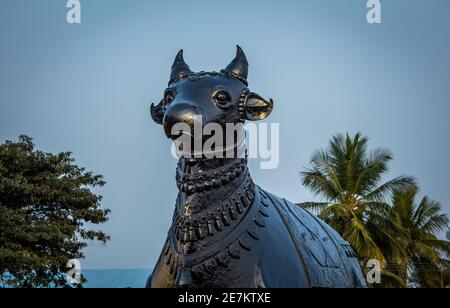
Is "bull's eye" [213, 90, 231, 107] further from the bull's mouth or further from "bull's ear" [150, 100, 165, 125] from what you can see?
"bull's ear" [150, 100, 165, 125]

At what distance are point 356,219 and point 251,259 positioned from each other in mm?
15609

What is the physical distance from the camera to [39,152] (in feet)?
47.9

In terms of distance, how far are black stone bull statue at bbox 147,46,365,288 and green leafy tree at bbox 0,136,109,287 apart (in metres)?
10.0

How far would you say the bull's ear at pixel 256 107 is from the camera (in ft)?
11.2

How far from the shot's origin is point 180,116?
3006 millimetres

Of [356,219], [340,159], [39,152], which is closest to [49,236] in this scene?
[39,152]

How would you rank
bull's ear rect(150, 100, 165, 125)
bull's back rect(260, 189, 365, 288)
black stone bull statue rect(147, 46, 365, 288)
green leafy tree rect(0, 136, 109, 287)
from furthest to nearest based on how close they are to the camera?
green leafy tree rect(0, 136, 109, 287), bull's ear rect(150, 100, 165, 125), bull's back rect(260, 189, 365, 288), black stone bull statue rect(147, 46, 365, 288)

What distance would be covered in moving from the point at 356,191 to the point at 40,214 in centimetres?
1123

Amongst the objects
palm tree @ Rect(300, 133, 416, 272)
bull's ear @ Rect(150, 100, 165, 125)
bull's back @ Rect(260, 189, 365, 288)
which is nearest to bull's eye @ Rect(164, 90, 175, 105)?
bull's ear @ Rect(150, 100, 165, 125)

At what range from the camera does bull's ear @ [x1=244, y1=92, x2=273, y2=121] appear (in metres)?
3.42

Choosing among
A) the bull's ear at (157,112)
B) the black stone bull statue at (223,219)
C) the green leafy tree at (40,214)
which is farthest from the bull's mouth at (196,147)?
the green leafy tree at (40,214)

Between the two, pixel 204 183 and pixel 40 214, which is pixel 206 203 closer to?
pixel 204 183

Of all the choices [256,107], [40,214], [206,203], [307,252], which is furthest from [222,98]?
[40,214]

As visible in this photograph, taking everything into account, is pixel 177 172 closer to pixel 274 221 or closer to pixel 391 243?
pixel 274 221
